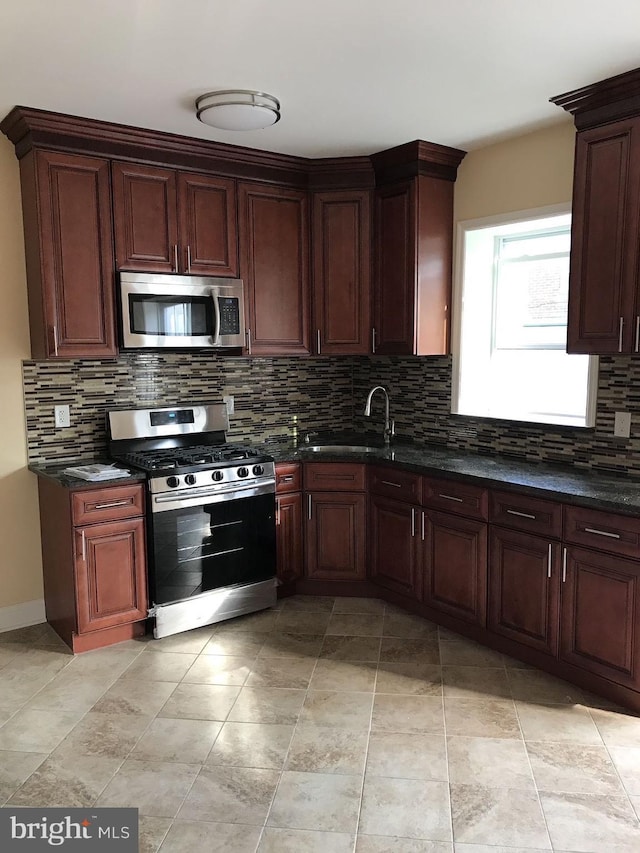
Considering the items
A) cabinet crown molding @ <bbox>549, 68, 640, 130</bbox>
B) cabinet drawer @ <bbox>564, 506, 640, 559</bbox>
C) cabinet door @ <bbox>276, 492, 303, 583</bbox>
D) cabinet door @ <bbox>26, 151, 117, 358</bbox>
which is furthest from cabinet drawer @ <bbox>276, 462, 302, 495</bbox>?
cabinet crown molding @ <bbox>549, 68, 640, 130</bbox>

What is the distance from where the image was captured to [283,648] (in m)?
3.42

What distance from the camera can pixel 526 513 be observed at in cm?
313

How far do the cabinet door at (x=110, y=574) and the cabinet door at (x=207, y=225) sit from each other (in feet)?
4.78

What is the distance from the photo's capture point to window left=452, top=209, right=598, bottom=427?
3.66m

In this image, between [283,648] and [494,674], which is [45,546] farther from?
[494,674]

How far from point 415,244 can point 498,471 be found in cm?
140

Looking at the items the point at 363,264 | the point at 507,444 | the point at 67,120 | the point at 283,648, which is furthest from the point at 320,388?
the point at 67,120

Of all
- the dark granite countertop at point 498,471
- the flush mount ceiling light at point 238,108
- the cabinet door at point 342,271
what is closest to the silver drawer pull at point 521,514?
the dark granite countertop at point 498,471

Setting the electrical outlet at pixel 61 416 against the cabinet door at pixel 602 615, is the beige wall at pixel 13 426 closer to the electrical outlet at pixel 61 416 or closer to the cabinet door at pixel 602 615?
the electrical outlet at pixel 61 416

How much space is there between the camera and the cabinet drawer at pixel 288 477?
3952 mm

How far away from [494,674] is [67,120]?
128 inches

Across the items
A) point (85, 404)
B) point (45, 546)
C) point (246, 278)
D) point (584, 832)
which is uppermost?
point (246, 278)

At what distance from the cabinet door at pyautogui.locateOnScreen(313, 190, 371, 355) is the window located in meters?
0.57

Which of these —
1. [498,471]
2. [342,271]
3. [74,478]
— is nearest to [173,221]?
[342,271]
